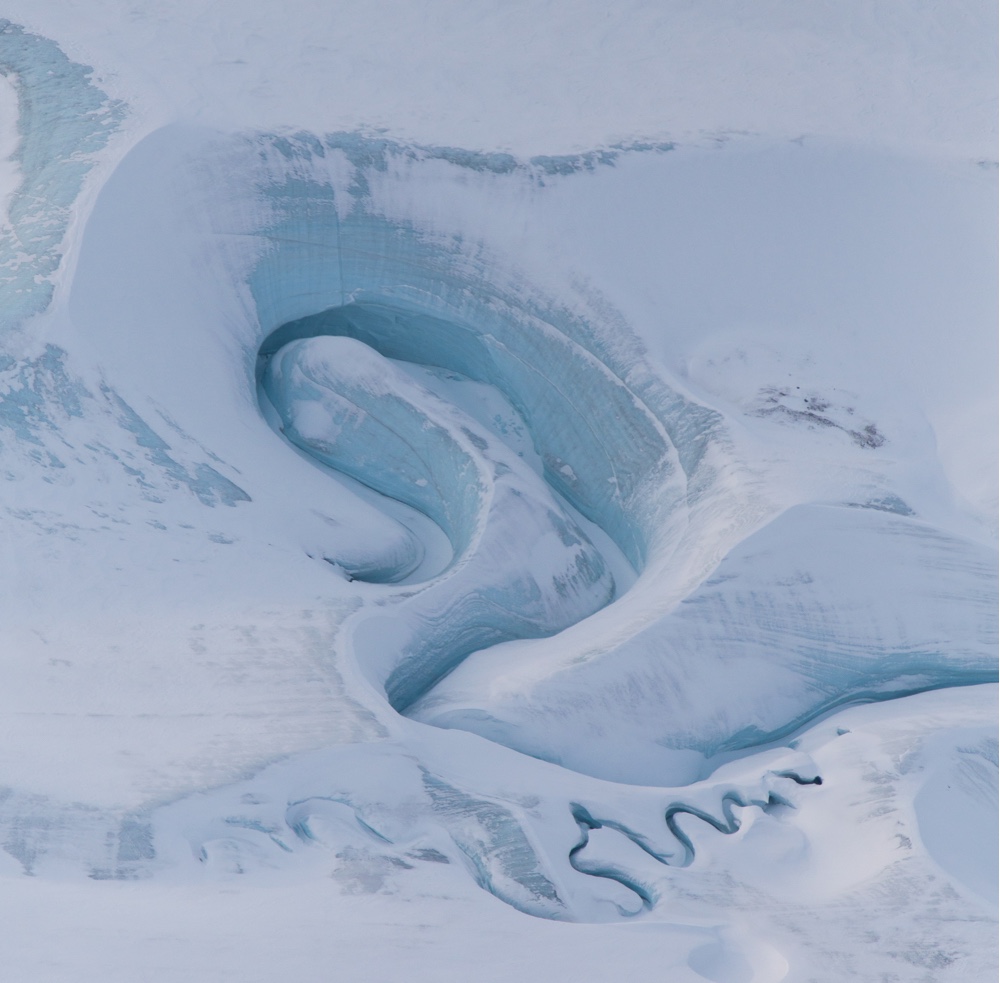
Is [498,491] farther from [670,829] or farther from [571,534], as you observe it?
[670,829]

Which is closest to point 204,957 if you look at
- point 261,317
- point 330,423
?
point 330,423

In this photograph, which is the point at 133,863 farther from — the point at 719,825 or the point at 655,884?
the point at 719,825

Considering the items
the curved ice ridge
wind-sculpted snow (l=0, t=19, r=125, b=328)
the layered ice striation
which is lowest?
the curved ice ridge

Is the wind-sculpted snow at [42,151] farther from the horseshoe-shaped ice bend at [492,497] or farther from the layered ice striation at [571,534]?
the layered ice striation at [571,534]

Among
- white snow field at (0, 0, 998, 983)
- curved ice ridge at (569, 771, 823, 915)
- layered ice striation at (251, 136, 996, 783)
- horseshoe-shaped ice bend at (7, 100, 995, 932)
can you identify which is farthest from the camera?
layered ice striation at (251, 136, 996, 783)

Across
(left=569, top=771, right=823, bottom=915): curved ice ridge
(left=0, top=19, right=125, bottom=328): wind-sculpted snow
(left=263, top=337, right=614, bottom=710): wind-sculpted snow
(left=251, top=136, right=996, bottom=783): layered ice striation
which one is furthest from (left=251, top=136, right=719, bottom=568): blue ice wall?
(left=569, top=771, right=823, bottom=915): curved ice ridge

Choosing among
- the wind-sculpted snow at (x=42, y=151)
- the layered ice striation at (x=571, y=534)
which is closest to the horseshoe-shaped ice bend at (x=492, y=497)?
the layered ice striation at (x=571, y=534)

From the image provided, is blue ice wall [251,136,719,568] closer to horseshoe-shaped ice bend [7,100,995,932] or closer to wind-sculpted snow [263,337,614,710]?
horseshoe-shaped ice bend [7,100,995,932]
